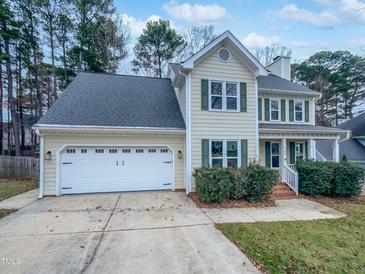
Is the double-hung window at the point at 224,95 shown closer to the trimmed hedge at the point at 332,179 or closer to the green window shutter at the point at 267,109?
the green window shutter at the point at 267,109

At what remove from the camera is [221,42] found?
371 inches

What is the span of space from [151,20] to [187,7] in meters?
5.82

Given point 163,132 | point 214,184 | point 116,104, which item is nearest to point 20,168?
point 116,104

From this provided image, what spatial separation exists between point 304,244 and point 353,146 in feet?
63.5

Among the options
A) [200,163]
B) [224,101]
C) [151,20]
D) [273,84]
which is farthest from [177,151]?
[151,20]

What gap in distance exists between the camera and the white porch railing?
30.8ft

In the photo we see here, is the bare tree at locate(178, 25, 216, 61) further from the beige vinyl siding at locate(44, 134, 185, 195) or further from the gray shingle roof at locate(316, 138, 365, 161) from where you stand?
the beige vinyl siding at locate(44, 134, 185, 195)

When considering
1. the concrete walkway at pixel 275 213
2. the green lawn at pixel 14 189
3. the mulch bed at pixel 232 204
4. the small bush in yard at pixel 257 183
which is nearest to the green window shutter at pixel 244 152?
the small bush in yard at pixel 257 183

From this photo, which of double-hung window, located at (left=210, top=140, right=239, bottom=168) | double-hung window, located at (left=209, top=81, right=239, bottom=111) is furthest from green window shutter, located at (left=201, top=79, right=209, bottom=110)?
double-hung window, located at (left=210, top=140, right=239, bottom=168)

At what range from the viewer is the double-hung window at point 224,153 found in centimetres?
936

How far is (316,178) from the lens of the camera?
911 cm

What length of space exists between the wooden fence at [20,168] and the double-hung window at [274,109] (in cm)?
1388

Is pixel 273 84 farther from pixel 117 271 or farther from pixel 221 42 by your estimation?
pixel 117 271

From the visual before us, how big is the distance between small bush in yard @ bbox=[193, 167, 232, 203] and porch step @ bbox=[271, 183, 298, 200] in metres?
2.64
